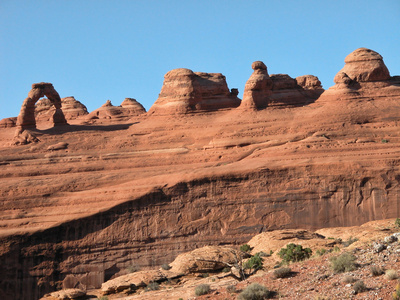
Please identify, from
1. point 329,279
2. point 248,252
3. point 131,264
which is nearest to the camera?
point 329,279

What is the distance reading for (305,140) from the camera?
42219 mm

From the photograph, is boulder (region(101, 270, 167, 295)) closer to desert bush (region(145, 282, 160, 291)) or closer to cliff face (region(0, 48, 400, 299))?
desert bush (region(145, 282, 160, 291))

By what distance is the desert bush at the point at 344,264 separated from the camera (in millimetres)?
21469

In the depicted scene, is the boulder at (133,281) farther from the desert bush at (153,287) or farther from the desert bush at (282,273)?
the desert bush at (282,273)

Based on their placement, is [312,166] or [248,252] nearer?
[248,252]

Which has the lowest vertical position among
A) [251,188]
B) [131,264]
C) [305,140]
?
[131,264]

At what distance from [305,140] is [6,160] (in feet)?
63.8

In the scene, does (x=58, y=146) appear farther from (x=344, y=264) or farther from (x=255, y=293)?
(x=344, y=264)

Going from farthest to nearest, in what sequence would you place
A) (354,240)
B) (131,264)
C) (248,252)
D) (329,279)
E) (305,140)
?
1. (305,140)
2. (131,264)
3. (248,252)
4. (354,240)
5. (329,279)

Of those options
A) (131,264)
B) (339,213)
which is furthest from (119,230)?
(339,213)

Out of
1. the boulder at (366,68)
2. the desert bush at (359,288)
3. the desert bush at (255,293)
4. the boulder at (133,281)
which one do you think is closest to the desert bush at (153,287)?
the boulder at (133,281)

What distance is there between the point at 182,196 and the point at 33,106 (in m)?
15.9

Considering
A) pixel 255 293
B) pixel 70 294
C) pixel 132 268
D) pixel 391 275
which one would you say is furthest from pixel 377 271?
pixel 132 268

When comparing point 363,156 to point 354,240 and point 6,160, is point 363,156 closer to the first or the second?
point 354,240
